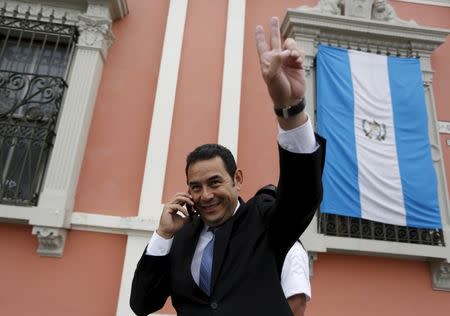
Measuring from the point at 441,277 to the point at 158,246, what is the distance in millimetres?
4381

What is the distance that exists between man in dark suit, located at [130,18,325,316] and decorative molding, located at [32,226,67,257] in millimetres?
2807

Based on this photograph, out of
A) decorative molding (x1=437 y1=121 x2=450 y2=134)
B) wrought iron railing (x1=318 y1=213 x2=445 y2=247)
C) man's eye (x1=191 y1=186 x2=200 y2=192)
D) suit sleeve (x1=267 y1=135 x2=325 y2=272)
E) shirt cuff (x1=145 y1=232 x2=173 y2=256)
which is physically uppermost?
decorative molding (x1=437 y1=121 x2=450 y2=134)

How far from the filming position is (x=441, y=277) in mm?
4680

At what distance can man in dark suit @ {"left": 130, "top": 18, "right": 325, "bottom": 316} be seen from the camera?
1.29 metres

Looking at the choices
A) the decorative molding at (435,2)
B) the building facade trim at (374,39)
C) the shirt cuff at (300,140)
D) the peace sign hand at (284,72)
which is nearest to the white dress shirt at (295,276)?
the shirt cuff at (300,140)

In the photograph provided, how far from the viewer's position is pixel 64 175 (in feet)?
14.2

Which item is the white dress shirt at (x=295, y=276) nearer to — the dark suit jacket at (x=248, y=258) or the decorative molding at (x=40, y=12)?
the dark suit jacket at (x=248, y=258)

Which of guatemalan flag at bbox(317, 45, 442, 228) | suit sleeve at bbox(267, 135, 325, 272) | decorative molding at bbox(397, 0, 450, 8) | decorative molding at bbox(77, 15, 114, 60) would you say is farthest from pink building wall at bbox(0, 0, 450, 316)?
suit sleeve at bbox(267, 135, 325, 272)

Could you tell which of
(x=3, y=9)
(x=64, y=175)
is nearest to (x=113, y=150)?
(x=64, y=175)

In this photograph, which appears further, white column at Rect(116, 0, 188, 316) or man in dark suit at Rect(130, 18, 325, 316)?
white column at Rect(116, 0, 188, 316)

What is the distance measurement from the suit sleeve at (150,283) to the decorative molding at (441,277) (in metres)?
4.24

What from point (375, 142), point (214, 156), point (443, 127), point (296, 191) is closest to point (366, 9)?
point (443, 127)

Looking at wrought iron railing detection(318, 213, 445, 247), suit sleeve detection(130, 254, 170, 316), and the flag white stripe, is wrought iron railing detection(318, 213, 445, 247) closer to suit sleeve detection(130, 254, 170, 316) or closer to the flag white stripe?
the flag white stripe

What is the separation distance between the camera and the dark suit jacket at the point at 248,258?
1311mm
